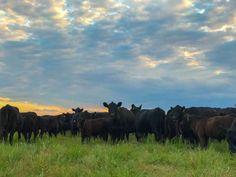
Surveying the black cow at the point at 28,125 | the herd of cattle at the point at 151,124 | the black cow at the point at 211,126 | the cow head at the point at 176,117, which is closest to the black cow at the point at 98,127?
the herd of cattle at the point at 151,124

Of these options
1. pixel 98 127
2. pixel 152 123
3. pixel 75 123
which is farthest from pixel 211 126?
pixel 75 123

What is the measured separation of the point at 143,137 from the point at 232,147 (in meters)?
11.0

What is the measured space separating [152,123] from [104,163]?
1349cm

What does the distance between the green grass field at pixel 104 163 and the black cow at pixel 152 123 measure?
Result: 10.8m

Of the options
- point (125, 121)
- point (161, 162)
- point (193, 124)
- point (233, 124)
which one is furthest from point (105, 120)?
point (161, 162)

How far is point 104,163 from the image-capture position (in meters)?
11.8

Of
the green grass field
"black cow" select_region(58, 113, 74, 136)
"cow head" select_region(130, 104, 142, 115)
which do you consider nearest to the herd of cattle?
"cow head" select_region(130, 104, 142, 115)

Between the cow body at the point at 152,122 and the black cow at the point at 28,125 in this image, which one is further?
the black cow at the point at 28,125

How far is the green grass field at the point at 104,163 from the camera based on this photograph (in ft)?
35.9

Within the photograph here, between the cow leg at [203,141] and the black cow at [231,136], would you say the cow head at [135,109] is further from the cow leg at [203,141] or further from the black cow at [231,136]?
the black cow at [231,136]

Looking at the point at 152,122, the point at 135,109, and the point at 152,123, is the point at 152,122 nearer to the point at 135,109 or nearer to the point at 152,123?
the point at 152,123

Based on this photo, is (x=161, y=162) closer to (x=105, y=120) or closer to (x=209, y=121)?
(x=209, y=121)

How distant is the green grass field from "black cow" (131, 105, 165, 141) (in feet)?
35.4

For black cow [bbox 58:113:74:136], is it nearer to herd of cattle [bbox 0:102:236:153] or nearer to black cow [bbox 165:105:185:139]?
herd of cattle [bbox 0:102:236:153]
